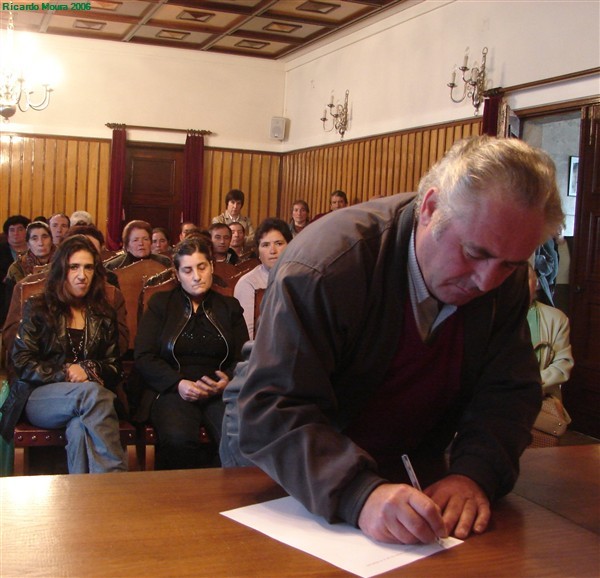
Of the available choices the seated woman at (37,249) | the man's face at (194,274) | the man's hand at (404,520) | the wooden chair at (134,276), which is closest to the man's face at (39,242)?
the seated woman at (37,249)

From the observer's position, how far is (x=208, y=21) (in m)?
10.2

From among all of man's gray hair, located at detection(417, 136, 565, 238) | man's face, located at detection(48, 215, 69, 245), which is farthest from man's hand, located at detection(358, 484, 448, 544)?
man's face, located at detection(48, 215, 69, 245)

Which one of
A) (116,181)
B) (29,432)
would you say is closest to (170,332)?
(29,432)

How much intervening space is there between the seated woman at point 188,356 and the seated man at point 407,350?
2029 millimetres

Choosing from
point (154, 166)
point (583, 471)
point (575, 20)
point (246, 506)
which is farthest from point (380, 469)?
point (154, 166)

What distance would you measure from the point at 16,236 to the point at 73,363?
564 centimetres

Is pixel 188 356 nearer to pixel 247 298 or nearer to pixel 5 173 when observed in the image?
pixel 247 298

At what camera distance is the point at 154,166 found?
1209 centimetres

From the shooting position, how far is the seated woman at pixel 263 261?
4.87 meters

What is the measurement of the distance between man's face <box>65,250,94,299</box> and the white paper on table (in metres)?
2.68

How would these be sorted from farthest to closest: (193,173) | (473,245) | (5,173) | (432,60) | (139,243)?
(193,173) → (5,173) → (432,60) → (139,243) → (473,245)

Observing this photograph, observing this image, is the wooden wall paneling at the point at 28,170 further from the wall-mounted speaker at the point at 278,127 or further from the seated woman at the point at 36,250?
the seated woman at the point at 36,250

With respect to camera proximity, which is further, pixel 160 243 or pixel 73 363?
pixel 160 243

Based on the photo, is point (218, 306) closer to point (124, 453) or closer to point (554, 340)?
point (124, 453)
